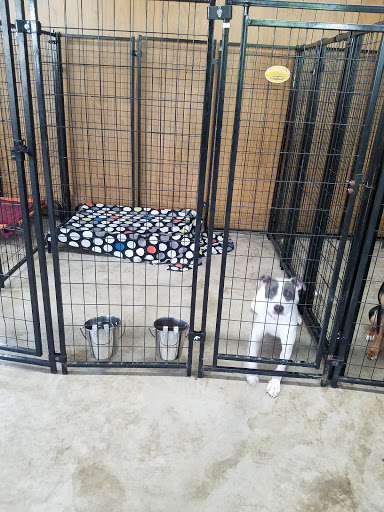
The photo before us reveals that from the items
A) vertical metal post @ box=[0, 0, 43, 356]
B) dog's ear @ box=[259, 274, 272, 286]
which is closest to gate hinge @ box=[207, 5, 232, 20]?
vertical metal post @ box=[0, 0, 43, 356]

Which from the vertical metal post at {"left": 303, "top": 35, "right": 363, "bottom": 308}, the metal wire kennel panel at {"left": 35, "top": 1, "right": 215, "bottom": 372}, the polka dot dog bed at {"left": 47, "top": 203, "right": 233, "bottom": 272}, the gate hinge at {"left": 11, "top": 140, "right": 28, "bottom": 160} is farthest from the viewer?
the polka dot dog bed at {"left": 47, "top": 203, "right": 233, "bottom": 272}

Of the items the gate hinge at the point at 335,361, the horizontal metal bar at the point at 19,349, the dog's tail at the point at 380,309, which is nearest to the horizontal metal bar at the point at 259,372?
the gate hinge at the point at 335,361

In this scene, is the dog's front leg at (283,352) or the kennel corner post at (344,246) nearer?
the kennel corner post at (344,246)

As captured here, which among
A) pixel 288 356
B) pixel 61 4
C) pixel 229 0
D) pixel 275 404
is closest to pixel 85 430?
pixel 275 404

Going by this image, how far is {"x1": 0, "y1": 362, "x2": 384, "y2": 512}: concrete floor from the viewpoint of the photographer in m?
1.88

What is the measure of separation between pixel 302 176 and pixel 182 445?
2642mm

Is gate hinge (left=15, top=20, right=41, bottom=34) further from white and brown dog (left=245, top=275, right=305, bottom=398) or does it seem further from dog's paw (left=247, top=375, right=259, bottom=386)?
dog's paw (left=247, top=375, right=259, bottom=386)

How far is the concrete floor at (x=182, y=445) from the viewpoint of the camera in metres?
1.88

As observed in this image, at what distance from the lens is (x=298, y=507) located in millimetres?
1861

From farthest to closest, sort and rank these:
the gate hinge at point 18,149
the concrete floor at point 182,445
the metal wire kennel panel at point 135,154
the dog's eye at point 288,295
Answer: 1. the metal wire kennel panel at point 135,154
2. the dog's eye at point 288,295
3. the gate hinge at point 18,149
4. the concrete floor at point 182,445

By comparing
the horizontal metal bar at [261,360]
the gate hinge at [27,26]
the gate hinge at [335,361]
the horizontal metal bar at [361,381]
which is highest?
the gate hinge at [27,26]

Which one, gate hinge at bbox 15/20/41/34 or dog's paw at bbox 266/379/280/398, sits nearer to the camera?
gate hinge at bbox 15/20/41/34

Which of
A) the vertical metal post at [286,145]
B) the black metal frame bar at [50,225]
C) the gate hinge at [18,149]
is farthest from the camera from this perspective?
the vertical metal post at [286,145]

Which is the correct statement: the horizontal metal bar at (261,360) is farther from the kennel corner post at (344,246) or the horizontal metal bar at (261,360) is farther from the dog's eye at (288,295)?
the dog's eye at (288,295)
